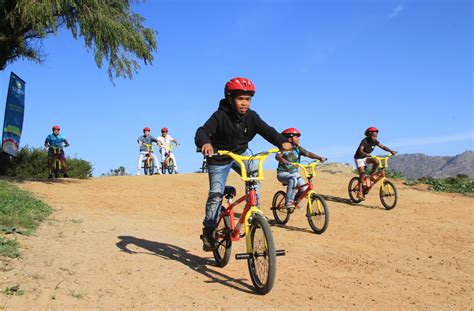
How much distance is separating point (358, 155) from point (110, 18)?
8580 millimetres

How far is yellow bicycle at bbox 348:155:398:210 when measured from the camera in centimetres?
1241

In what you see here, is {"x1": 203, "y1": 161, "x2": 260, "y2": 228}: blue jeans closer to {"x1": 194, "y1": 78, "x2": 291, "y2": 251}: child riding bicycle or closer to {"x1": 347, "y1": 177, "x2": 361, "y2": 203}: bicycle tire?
{"x1": 194, "y1": 78, "x2": 291, "y2": 251}: child riding bicycle

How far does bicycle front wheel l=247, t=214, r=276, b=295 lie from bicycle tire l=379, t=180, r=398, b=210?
815 centimetres

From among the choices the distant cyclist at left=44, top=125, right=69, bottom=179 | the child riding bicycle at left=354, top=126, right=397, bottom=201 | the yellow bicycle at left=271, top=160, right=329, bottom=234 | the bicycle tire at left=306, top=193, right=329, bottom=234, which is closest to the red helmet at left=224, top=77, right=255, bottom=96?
the yellow bicycle at left=271, top=160, right=329, bottom=234

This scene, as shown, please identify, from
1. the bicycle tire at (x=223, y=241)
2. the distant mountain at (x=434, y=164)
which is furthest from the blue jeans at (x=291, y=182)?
the distant mountain at (x=434, y=164)

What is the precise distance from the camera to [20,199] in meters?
9.23

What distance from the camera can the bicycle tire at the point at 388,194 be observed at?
12.4 metres

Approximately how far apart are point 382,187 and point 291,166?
3942 millimetres

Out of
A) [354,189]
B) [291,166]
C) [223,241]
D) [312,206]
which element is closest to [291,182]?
[291,166]

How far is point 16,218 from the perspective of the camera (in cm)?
718

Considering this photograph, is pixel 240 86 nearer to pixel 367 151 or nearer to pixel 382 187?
pixel 382 187

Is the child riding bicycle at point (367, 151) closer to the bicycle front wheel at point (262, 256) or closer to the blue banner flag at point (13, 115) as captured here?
the bicycle front wheel at point (262, 256)

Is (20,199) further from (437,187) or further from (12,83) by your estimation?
(437,187)

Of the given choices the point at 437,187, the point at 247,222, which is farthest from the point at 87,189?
the point at 437,187
